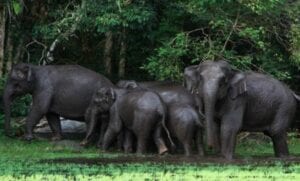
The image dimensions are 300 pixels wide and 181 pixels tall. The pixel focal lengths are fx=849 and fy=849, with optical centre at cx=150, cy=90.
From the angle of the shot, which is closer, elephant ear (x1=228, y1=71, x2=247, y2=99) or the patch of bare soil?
the patch of bare soil

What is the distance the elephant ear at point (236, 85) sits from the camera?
47.6 ft

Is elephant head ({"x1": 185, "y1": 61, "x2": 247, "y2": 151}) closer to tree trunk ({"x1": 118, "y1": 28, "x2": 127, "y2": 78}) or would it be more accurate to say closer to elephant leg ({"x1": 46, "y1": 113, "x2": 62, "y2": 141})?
elephant leg ({"x1": 46, "y1": 113, "x2": 62, "y2": 141})

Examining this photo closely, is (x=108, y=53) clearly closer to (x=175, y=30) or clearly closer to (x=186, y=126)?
(x=175, y=30)

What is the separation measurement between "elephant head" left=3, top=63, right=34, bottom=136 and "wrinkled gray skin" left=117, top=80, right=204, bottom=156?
2.92 meters

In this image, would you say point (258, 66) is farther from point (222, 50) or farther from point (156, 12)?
point (156, 12)

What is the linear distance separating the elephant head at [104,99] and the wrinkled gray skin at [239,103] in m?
2.33

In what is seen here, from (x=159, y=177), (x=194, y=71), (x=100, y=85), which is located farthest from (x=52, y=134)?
(x=159, y=177)

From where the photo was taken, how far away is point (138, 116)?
1586 centimetres

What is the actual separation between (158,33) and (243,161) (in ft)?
22.6

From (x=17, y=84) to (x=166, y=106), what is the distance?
3834mm

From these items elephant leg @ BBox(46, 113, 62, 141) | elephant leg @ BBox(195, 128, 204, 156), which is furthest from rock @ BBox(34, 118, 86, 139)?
elephant leg @ BBox(195, 128, 204, 156)

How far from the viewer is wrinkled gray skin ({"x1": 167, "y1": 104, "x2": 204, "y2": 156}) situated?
50.9 ft

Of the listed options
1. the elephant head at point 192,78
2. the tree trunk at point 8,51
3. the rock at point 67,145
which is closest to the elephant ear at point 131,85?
the rock at point 67,145

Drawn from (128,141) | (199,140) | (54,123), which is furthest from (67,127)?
(199,140)
